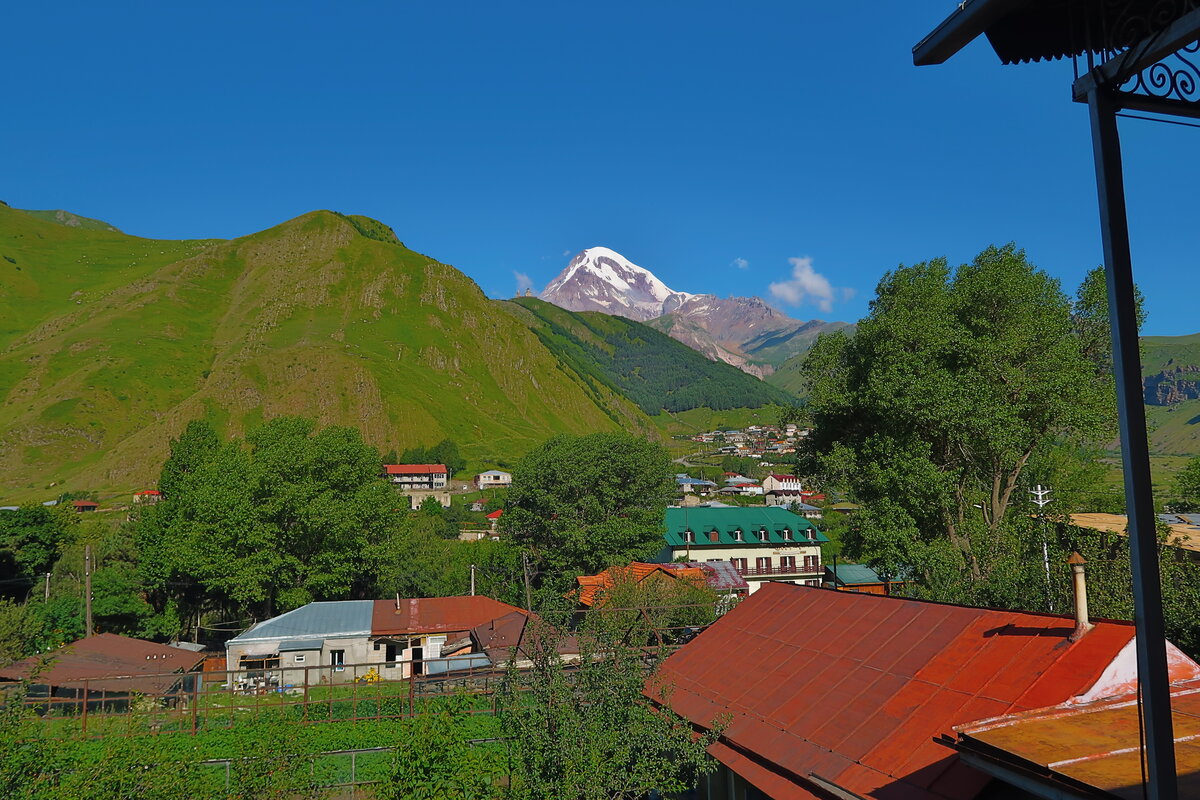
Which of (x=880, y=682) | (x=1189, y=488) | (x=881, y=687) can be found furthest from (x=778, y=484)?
(x=881, y=687)

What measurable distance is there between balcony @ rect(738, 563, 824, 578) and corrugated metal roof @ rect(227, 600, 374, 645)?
1495 inches

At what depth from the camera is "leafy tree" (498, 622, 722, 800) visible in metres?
8.05

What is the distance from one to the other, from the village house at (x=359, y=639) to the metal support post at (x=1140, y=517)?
35.3 meters

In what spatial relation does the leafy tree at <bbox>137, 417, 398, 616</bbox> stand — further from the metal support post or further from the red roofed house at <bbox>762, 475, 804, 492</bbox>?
the red roofed house at <bbox>762, 475, 804, 492</bbox>

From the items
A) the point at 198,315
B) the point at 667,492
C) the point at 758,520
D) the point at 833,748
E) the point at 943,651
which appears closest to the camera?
the point at 833,748

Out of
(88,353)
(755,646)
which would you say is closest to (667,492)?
(755,646)

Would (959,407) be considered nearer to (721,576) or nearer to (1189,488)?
(721,576)

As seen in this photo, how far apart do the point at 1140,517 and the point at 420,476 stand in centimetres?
14965

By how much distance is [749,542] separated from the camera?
7100cm

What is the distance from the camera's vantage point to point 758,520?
72.6 meters

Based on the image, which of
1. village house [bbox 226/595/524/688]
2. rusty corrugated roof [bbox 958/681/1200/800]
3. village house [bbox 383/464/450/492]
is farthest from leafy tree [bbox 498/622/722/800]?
village house [bbox 383/464/450/492]

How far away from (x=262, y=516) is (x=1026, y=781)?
4756 cm

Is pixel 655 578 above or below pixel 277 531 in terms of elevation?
below

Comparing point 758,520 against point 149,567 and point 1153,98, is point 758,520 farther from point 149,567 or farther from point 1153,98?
point 1153,98
